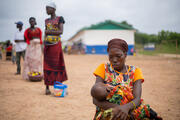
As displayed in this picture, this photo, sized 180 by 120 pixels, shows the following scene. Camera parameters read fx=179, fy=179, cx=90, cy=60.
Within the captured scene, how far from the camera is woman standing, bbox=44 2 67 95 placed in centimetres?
429

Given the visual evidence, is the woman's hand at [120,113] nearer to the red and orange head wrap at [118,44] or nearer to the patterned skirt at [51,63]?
the red and orange head wrap at [118,44]

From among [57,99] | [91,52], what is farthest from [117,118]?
[91,52]

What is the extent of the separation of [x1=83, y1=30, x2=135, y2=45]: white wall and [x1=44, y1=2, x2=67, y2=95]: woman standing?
26056 millimetres

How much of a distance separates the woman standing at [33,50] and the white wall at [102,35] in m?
24.1

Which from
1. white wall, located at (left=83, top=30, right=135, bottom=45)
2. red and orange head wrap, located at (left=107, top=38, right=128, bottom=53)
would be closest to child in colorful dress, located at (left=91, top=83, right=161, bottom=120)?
red and orange head wrap, located at (left=107, top=38, right=128, bottom=53)

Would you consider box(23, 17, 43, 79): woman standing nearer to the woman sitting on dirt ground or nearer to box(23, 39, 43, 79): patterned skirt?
box(23, 39, 43, 79): patterned skirt

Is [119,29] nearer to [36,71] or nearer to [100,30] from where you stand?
[100,30]

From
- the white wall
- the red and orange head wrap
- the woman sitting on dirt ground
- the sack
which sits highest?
the white wall

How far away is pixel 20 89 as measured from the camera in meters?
5.02

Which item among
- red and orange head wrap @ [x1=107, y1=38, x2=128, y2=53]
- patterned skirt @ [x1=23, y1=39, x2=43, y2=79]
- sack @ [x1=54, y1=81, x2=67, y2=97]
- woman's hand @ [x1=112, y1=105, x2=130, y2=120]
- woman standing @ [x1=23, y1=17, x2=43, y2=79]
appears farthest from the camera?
patterned skirt @ [x1=23, y1=39, x2=43, y2=79]

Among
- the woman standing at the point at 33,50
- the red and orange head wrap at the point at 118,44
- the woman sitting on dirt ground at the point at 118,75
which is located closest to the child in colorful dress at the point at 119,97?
the woman sitting on dirt ground at the point at 118,75

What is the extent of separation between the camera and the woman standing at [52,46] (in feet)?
14.1

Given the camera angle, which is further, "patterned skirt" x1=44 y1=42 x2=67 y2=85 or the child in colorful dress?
"patterned skirt" x1=44 y1=42 x2=67 y2=85

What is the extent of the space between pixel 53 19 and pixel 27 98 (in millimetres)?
1962
